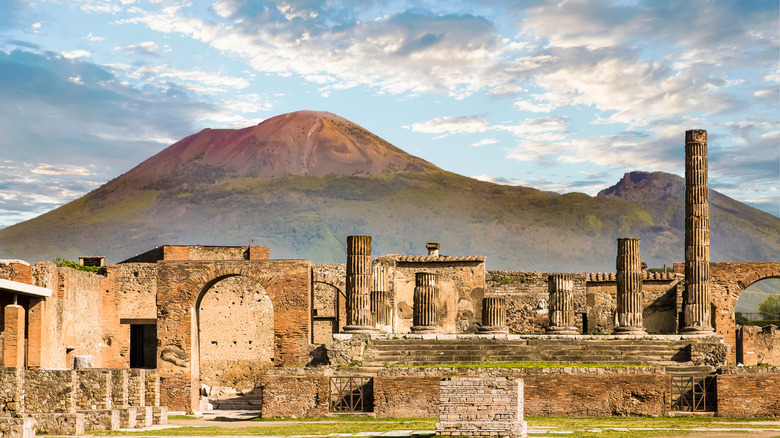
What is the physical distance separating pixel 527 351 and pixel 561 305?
416 cm

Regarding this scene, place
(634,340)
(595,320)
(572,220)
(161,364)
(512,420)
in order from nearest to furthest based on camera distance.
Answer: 1. (512,420)
2. (634,340)
3. (161,364)
4. (595,320)
5. (572,220)

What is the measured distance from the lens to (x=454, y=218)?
596ft

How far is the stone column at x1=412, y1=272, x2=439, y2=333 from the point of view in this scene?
3047 centimetres

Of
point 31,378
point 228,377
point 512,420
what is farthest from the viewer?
point 228,377

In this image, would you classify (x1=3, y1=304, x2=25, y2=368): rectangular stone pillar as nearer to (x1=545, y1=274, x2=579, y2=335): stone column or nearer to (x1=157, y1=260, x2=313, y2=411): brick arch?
(x1=157, y1=260, x2=313, y2=411): brick arch

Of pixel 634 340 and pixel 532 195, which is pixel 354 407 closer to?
pixel 634 340

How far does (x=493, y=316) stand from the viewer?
102ft

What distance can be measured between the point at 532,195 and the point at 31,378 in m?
179

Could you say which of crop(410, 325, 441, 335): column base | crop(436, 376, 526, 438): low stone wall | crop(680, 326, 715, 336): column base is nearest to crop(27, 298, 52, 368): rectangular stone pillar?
crop(410, 325, 441, 335): column base

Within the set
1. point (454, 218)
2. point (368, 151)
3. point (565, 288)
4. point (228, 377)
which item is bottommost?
point (228, 377)

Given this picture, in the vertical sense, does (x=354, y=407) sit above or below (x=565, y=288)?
below

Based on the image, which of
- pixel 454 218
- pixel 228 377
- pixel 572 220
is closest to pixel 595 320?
pixel 228 377

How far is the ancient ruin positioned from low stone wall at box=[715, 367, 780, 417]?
1.2 inches

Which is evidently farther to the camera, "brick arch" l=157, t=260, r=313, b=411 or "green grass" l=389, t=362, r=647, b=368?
"brick arch" l=157, t=260, r=313, b=411
